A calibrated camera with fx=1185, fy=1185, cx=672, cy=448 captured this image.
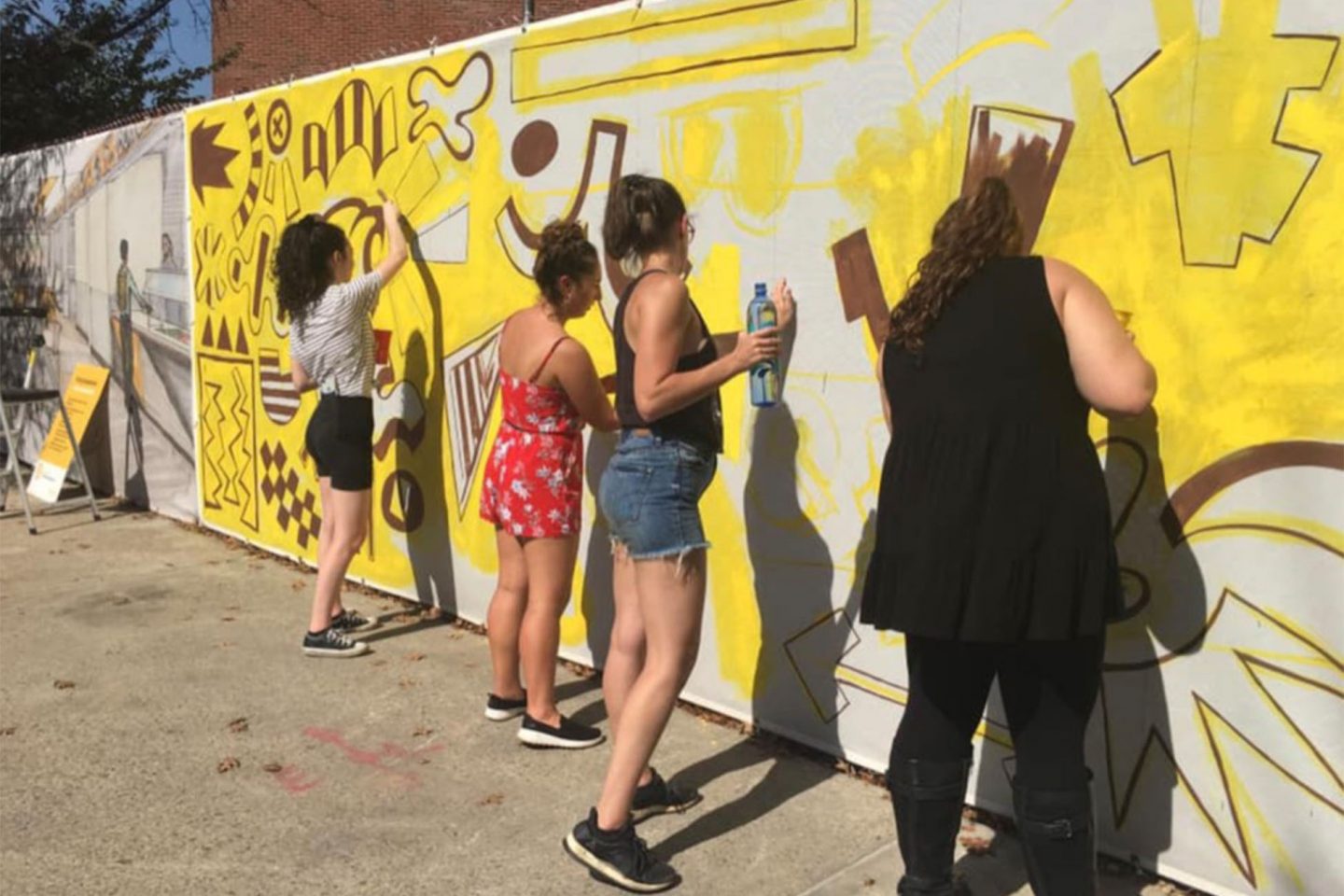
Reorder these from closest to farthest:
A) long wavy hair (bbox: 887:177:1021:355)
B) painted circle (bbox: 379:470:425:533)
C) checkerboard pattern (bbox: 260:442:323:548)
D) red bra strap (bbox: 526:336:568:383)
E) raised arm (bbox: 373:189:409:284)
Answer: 1. long wavy hair (bbox: 887:177:1021:355)
2. red bra strap (bbox: 526:336:568:383)
3. raised arm (bbox: 373:189:409:284)
4. painted circle (bbox: 379:470:425:533)
5. checkerboard pattern (bbox: 260:442:323:548)

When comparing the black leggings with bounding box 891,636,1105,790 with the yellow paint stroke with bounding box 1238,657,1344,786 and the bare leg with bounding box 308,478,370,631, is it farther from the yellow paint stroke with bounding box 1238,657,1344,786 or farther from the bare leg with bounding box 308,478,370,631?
the bare leg with bounding box 308,478,370,631

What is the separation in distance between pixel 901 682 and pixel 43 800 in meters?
2.68

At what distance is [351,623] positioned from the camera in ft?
17.8

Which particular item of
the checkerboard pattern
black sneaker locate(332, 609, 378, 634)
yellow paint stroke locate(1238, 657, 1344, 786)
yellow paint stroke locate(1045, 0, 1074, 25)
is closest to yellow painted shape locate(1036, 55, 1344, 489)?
yellow paint stroke locate(1045, 0, 1074, 25)

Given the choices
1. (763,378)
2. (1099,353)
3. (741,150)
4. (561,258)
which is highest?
(741,150)

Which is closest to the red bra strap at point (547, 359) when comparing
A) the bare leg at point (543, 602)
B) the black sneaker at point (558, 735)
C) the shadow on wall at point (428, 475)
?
the bare leg at point (543, 602)

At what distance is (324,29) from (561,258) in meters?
22.6

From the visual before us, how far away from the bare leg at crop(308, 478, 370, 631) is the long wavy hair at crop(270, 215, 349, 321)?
81 centimetres

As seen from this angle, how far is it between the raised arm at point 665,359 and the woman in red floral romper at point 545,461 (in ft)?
2.50

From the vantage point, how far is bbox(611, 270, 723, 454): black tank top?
10.3 ft

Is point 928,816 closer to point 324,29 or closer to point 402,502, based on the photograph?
point 402,502

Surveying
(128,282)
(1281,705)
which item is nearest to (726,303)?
(1281,705)

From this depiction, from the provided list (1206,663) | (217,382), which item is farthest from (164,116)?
(1206,663)

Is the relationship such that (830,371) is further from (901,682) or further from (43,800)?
(43,800)
